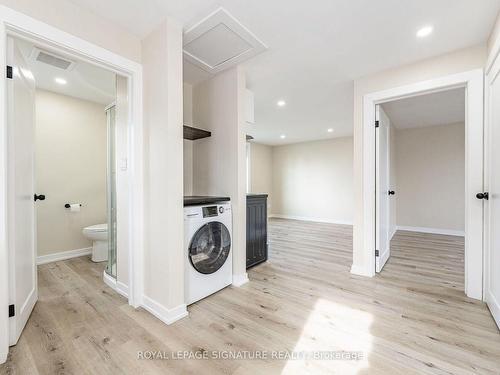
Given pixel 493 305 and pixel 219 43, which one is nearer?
pixel 493 305

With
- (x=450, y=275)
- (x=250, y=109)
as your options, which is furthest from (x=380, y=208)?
(x=250, y=109)

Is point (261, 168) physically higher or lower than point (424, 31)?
lower

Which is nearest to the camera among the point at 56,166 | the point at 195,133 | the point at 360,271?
the point at 195,133

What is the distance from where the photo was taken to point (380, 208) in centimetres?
271

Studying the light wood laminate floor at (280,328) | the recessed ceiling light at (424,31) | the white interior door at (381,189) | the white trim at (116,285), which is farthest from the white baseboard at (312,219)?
the white trim at (116,285)

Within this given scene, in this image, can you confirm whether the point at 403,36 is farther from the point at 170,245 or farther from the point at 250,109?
the point at 170,245

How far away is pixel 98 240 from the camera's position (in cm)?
303

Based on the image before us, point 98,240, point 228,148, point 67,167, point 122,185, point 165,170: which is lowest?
point 98,240

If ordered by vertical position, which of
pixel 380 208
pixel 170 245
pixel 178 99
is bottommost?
pixel 170 245

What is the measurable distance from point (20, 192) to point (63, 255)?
2032mm

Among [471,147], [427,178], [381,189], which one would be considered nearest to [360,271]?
→ [381,189]

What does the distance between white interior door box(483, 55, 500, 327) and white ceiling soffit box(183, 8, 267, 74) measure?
1879mm

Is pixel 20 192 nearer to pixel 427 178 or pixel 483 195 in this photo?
pixel 483 195

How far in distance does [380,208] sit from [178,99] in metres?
2.48
